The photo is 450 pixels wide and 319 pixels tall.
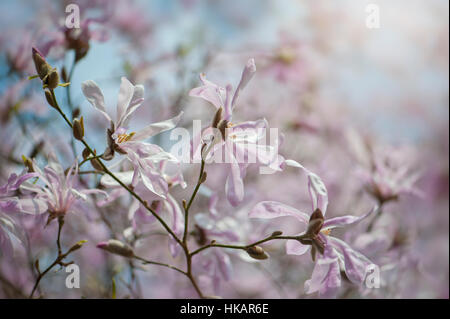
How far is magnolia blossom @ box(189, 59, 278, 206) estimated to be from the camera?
1.37 feet

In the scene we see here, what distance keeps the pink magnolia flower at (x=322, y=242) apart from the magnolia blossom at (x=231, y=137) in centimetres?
4

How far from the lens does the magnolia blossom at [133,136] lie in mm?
423

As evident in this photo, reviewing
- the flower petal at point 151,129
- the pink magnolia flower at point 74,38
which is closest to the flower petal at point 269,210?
the flower petal at point 151,129

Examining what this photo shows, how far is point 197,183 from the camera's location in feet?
1.46

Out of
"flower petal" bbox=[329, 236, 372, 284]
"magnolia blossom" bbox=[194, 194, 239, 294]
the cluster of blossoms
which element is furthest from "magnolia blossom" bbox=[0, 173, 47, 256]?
"flower petal" bbox=[329, 236, 372, 284]

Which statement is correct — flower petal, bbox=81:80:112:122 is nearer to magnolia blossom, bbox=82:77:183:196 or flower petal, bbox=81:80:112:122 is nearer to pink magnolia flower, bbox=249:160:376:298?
magnolia blossom, bbox=82:77:183:196

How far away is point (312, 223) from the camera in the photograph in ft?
1.41

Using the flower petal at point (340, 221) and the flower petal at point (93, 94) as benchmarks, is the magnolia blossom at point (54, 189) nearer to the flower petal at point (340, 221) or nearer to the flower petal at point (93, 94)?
the flower petal at point (93, 94)

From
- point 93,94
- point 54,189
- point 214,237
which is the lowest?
point 214,237

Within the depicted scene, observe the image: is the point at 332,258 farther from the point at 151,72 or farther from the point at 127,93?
the point at 151,72

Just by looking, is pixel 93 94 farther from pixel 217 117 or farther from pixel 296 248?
pixel 296 248

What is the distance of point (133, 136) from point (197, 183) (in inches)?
3.3

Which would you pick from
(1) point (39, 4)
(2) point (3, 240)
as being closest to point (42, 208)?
(2) point (3, 240)

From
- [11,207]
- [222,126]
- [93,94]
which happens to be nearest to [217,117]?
[222,126]
